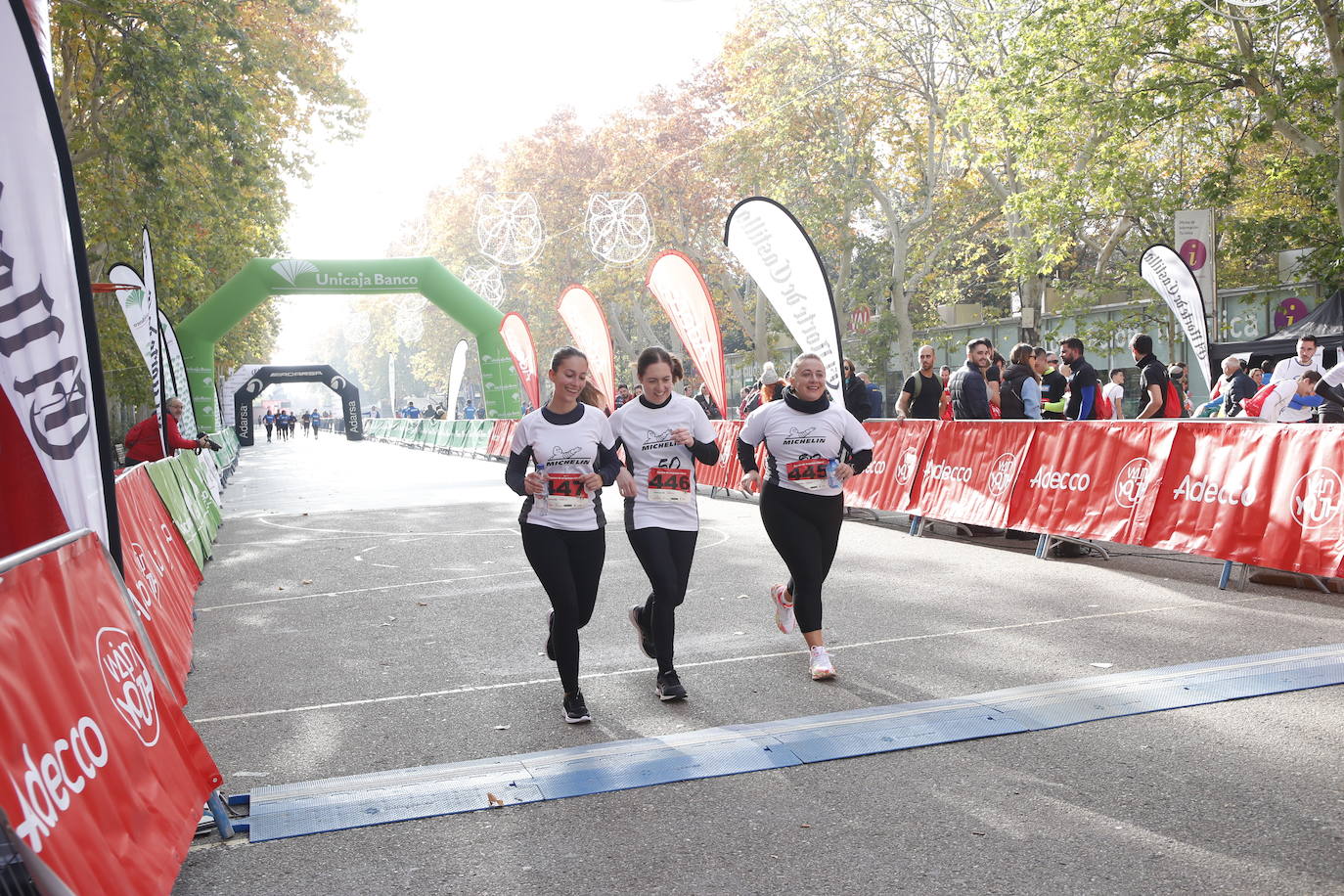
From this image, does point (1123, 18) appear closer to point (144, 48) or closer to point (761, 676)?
point (144, 48)

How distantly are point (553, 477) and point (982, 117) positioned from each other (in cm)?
1995

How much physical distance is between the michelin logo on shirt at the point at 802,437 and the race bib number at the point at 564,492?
1.35 metres

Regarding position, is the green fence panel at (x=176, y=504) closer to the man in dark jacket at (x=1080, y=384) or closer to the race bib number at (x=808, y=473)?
the race bib number at (x=808, y=473)

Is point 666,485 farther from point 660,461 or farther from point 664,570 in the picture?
point 664,570

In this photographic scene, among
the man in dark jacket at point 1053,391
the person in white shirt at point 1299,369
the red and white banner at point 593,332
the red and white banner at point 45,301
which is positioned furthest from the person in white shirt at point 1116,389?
the red and white banner at point 45,301

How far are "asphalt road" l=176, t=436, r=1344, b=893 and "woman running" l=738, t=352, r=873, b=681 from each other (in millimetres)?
505

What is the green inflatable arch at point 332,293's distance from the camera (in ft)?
112

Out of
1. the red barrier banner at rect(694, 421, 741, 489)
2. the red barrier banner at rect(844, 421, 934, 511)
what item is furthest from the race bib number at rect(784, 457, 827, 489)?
the red barrier banner at rect(694, 421, 741, 489)

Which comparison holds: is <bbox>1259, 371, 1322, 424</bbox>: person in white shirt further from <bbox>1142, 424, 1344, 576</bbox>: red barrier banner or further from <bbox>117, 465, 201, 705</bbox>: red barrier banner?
<bbox>117, 465, 201, 705</bbox>: red barrier banner

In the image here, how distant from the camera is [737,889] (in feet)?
12.0

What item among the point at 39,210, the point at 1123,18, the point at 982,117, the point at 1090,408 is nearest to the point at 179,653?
the point at 39,210

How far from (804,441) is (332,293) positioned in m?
31.2

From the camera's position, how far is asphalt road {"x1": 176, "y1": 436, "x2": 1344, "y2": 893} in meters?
3.83

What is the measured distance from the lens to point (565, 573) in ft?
18.7
